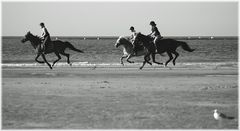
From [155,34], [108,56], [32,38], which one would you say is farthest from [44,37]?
[108,56]

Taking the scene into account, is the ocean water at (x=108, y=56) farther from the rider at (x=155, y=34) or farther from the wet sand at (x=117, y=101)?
the wet sand at (x=117, y=101)

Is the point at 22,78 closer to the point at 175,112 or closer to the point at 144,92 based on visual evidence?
the point at 144,92

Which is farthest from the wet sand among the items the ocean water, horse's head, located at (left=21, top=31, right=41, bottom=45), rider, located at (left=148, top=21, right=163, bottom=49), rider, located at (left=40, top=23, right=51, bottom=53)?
the ocean water

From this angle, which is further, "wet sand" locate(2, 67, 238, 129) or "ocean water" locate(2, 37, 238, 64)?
"ocean water" locate(2, 37, 238, 64)

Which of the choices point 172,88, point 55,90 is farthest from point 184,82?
point 55,90

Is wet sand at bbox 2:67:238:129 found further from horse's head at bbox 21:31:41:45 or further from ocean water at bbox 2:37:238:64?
ocean water at bbox 2:37:238:64

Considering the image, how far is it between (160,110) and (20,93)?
14.8 ft

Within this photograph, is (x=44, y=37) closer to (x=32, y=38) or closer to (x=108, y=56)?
(x=32, y=38)

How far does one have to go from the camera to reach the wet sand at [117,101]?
1148 centimetres

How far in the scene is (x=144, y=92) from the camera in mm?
15852

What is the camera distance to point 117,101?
553 inches

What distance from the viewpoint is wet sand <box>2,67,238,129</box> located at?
11.5m

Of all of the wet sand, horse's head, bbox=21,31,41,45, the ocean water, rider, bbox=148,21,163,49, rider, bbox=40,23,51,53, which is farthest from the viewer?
the ocean water

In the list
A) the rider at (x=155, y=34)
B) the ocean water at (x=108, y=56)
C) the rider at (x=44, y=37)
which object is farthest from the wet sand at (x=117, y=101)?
the ocean water at (x=108, y=56)
